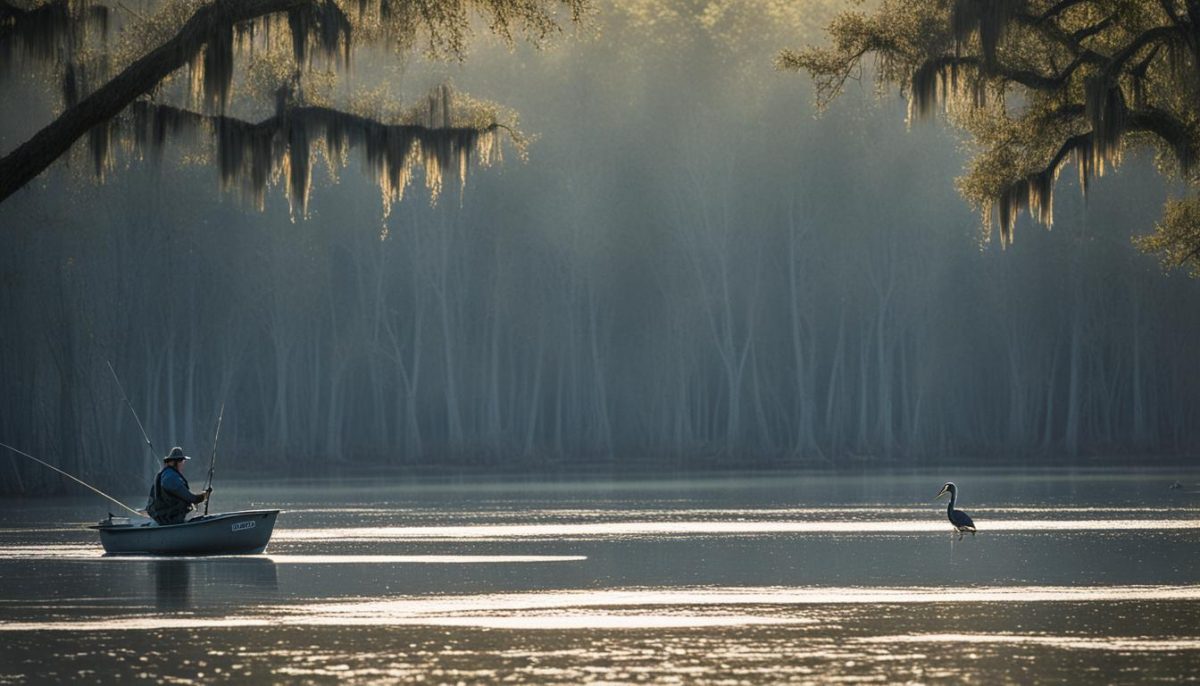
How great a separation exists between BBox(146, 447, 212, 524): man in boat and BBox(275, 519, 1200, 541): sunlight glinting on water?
7.86 feet

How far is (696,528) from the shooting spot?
34969mm

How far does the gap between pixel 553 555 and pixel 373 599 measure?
6.75 meters

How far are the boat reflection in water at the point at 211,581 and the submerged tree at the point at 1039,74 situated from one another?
38.4 ft

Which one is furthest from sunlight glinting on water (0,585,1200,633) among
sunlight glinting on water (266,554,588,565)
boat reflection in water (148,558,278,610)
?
sunlight glinting on water (266,554,588,565)

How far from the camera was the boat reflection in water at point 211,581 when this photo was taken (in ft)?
74.8

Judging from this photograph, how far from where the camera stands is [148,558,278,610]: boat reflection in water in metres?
22.8

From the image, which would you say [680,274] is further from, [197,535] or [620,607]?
[620,607]

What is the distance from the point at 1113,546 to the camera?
28.8 meters

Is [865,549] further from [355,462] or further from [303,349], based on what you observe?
[303,349]

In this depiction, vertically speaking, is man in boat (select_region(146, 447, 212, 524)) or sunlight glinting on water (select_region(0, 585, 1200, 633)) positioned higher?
man in boat (select_region(146, 447, 212, 524))

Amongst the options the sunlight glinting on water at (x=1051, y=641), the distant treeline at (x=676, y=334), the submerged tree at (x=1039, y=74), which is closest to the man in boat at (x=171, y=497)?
the submerged tree at (x=1039, y=74)

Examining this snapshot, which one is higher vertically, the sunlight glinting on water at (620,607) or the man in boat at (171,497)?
the man in boat at (171,497)

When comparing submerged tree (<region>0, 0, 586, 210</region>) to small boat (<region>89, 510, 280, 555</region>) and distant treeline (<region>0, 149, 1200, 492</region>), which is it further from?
distant treeline (<region>0, 149, 1200, 492</region>)

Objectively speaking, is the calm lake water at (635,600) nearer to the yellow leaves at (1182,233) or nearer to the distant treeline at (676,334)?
the yellow leaves at (1182,233)
